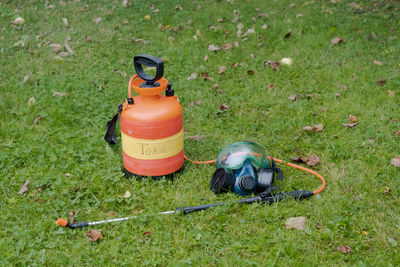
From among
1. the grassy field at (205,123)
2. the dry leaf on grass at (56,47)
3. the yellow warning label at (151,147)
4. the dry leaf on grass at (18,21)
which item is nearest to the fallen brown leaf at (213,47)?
the grassy field at (205,123)

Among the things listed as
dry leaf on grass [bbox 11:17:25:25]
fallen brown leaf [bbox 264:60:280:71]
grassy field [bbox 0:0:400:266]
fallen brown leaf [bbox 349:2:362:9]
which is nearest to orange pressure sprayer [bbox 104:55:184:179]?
grassy field [bbox 0:0:400:266]

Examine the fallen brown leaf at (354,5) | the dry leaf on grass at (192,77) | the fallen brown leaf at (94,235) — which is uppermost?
the fallen brown leaf at (354,5)

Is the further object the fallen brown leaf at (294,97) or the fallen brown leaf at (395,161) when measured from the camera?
the fallen brown leaf at (294,97)

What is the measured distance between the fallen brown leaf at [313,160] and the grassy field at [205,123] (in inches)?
2.3

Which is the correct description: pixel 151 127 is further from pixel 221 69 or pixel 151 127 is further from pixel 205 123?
pixel 221 69

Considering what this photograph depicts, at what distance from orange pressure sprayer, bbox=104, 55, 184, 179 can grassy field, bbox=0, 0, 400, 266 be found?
16 centimetres

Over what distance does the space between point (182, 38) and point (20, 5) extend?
306cm

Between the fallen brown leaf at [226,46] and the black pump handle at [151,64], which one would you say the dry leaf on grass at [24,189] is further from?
the fallen brown leaf at [226,46]

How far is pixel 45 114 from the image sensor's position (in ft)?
14.9

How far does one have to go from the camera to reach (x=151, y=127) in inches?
129

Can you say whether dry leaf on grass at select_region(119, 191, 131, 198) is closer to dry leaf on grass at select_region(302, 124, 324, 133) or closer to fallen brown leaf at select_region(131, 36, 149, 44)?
dry leaf on grass at select_region(302, 124, 324, 133)

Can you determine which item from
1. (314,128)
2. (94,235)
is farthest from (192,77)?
(94,235)

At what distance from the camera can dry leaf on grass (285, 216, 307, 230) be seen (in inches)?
118

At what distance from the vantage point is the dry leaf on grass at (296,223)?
299 cm
